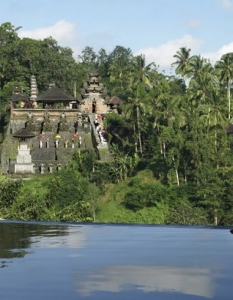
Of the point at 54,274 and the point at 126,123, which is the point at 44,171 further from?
the point at 54,274

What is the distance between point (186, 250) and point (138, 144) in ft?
152

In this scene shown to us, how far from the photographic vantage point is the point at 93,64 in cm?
12475

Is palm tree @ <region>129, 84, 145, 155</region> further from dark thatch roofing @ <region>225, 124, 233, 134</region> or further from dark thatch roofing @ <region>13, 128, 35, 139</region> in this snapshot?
dark thatch roofing @ <region>13, 128, 35, 139</region>

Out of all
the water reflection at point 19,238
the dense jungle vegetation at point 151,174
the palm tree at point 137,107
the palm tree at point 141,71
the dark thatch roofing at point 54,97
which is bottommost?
the water reflection at point 19,238

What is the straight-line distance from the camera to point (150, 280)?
20.0 metres

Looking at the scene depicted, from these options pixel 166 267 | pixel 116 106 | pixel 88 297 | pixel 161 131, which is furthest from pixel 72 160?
pixel 88 297

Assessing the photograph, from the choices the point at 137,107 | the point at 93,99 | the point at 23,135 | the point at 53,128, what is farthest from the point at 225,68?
the point at 23,135

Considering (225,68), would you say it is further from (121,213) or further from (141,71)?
(121,213)

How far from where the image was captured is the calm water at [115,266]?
1828cm

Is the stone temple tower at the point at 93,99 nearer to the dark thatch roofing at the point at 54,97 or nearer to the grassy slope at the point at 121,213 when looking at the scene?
the dark thatch roofing at the point at 54,97

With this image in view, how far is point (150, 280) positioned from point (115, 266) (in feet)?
9.17

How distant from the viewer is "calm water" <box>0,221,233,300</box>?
60.0ft

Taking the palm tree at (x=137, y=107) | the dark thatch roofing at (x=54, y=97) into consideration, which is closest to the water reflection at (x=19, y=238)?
the palm tree at (x=137, y=107)

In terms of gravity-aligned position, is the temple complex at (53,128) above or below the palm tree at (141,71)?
below
